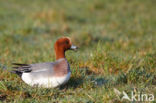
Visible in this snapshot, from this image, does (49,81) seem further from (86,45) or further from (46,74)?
(86,45)

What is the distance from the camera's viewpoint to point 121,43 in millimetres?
7438

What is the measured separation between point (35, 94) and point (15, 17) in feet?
18.8

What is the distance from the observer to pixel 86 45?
7.63m

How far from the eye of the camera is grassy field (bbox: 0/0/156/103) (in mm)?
4172

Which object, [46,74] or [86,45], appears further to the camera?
[86,45]

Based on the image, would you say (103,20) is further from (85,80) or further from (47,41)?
(85,80)

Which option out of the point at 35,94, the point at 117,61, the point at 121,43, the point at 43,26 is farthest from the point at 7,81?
the point at 43,26

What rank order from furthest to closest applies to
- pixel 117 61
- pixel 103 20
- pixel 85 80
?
pixel 103 20, pixel 117 61, pixel 85 80

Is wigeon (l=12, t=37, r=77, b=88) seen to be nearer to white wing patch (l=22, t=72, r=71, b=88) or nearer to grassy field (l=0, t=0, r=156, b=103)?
white wing patch (l=22, t=72, r=71, b=88)

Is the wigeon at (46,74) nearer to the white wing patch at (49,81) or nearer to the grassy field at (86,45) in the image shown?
the white wing patch at (49,81)

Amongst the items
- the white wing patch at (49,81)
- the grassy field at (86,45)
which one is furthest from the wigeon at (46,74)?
the grassy field at (86,45)

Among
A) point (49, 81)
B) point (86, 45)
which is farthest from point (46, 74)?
A: point (86, 45)

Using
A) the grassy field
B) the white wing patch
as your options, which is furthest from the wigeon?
the grassy field

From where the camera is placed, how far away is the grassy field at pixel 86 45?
4.17 m
